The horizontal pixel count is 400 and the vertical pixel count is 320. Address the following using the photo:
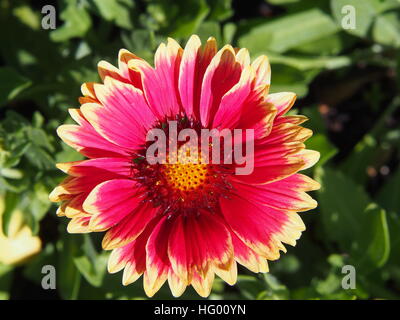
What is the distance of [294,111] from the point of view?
6.08 ft

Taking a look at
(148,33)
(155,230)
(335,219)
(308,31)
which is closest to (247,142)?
(155,230)

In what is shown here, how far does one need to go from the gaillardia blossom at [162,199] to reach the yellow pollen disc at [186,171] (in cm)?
8

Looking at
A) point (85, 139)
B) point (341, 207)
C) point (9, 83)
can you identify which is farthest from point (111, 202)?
point (341, 207)

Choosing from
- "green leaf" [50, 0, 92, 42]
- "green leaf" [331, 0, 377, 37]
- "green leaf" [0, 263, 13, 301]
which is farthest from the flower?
"green leaf" [331, 0, 377, 37]

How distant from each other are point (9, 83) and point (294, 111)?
1.12 metres

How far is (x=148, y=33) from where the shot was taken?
2.02 meters

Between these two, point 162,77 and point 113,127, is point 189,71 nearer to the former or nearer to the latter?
point 162,77

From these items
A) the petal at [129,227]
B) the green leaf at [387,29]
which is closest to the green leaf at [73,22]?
the petal at [129,227]

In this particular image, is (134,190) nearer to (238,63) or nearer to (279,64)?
(238,63)

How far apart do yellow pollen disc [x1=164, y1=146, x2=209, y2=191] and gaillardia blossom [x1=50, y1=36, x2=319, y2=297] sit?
8 centimetres

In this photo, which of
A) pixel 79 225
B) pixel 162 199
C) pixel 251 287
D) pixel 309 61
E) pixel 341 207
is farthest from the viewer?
pixel 309 61

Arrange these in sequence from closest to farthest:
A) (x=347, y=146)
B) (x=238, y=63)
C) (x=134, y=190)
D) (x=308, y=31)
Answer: (x=238, y=63), (x=134, y=190), (x=308, y=31), (x=347, y=146)

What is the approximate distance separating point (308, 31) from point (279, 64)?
0.28 metres

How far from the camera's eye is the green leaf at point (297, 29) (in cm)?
243
